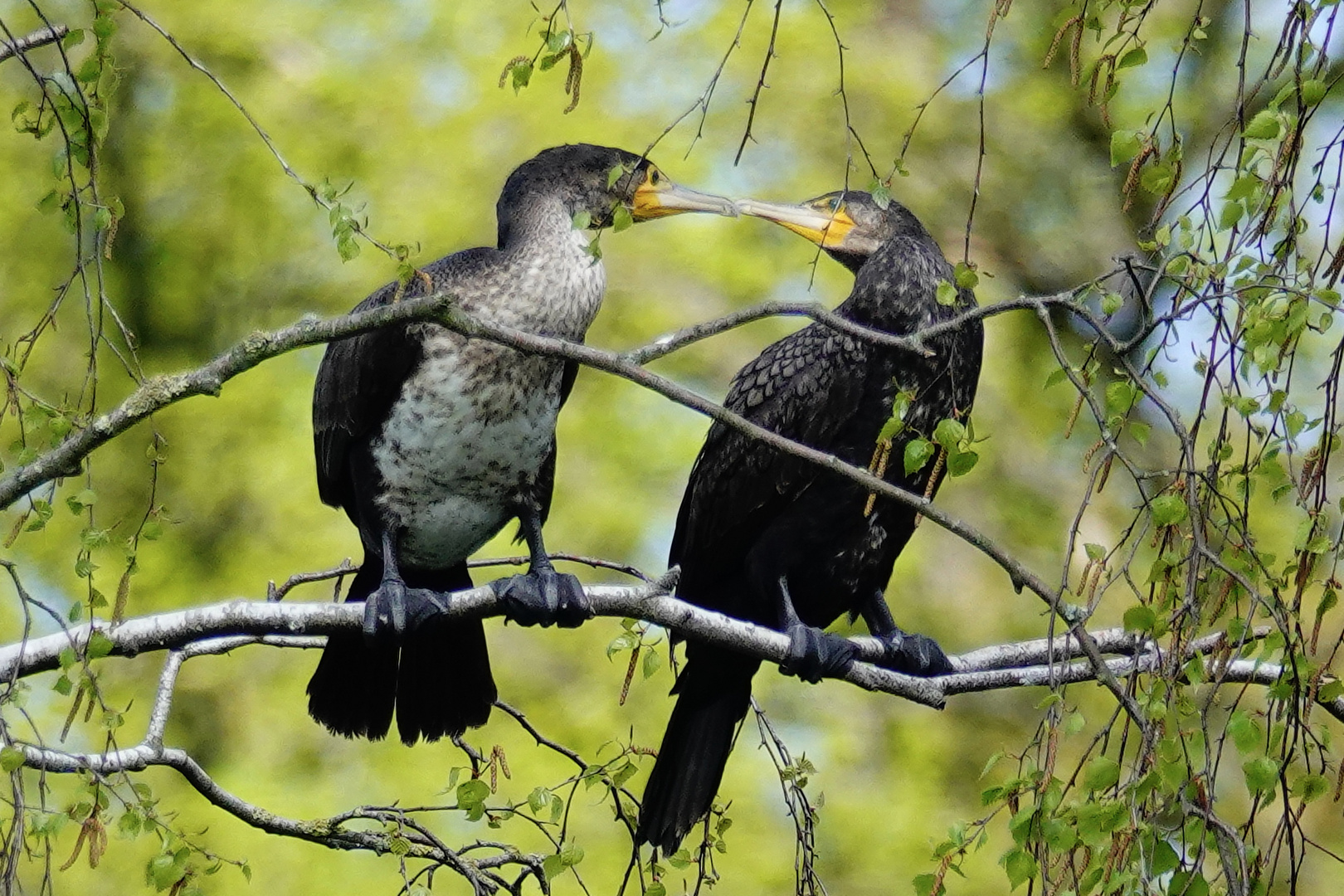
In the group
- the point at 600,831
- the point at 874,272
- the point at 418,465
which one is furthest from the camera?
the point at 600,831

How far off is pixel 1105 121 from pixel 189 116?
8.38m

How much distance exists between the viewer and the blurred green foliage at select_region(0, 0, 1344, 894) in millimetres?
8156

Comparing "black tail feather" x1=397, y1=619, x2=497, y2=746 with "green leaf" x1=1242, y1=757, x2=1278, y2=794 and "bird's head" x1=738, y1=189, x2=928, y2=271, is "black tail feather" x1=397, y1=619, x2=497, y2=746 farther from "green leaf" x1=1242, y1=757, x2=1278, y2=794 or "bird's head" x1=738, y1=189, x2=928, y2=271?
"green leaf" x1=1242, y1=757, x2=1278, y2=794

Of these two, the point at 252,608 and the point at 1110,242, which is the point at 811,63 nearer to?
the point at 1110,242

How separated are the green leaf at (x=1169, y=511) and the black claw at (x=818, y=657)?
5.97 feet

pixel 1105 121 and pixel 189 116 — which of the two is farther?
pixel 189 116

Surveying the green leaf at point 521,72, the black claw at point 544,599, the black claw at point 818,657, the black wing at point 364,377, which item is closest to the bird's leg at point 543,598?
the black claw at point 544,599

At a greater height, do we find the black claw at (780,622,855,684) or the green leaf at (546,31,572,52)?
the black claw at (780,622,855,684)

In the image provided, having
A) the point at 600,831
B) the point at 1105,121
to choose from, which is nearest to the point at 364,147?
the point at 600,831

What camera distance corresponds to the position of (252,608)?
2891mm

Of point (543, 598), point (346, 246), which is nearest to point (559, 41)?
point (346, 246)

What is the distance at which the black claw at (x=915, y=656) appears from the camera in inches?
161

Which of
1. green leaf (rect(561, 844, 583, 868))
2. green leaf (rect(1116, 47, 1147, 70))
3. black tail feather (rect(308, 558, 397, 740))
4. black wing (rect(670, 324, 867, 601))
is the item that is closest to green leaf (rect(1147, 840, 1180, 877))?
green leaf (rect(1116, 47, 1147, 70))

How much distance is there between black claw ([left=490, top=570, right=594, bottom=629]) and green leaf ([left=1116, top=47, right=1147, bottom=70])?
1.76 meters
